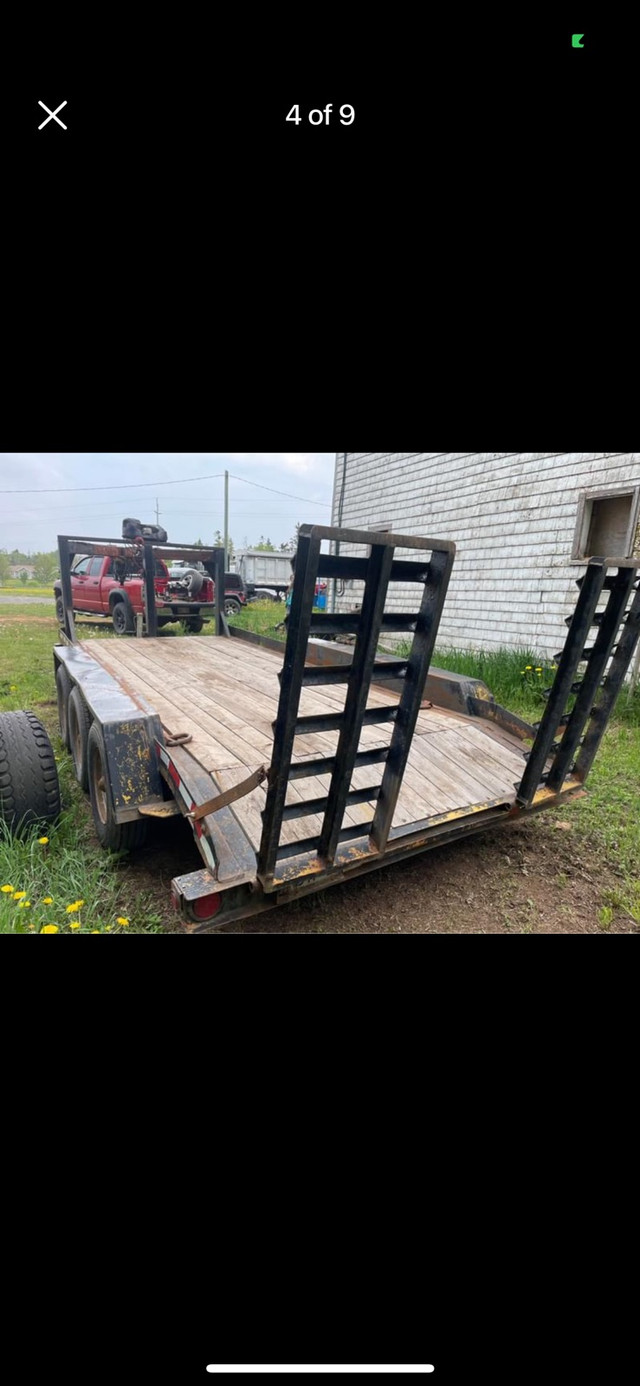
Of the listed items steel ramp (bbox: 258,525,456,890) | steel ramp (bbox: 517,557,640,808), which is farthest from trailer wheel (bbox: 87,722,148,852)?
steel ramp (bbox: 517,557,640,808)

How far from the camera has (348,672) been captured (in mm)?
1599

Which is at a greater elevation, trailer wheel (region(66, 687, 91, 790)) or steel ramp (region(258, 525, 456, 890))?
steel ramp (region(258, 525, 456, 890))

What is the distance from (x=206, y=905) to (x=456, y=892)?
1.54m

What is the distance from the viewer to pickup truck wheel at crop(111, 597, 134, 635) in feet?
32.9

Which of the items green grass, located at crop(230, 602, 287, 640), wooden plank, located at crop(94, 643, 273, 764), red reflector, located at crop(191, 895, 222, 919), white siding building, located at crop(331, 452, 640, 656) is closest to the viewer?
red reflector, located at crop(191, 895, 222, 919)

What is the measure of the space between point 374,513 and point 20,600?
6280 millimetres

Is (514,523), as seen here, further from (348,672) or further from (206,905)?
(206,905)

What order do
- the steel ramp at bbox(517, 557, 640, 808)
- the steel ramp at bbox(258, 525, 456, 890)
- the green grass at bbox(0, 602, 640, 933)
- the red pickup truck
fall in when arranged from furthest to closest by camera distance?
the red pickup truck
the green grass at bbox(0, 602, 640, 933)
the steel ramp at bbox(517, 557, 640, 808)
the steel ramp at bbox(258, 525, 456, 890)

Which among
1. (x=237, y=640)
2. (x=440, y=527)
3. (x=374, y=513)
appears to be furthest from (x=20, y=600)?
(x=440, y=527)

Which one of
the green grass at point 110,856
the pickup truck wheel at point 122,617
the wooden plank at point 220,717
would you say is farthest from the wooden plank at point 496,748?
the pickup truck wheel at point 122,617

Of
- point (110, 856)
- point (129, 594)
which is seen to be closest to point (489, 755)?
point (110, 856)

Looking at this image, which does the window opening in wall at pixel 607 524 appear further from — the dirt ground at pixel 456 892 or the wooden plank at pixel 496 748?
the dirt ground at pixel 456 892

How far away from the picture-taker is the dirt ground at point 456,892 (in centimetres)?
258

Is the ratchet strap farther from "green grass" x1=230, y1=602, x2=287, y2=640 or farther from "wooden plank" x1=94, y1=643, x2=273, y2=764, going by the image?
"green grass" x1=230, y1=602, x2=287, y2=640
